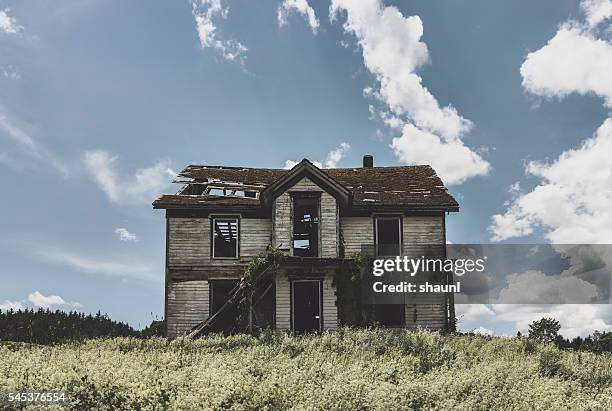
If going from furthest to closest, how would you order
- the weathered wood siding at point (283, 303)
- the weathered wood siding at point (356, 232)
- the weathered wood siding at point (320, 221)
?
the weathered wood siding at point (356, 232) < the weathered wood siding at point (320, 221) < the weathered wood siding at point (283, 303)

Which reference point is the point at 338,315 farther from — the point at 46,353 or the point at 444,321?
the point at 46,353

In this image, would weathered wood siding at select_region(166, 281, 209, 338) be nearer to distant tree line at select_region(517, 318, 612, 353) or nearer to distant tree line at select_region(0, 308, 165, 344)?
distant tree line at select_region(0, 308, 165, 344)

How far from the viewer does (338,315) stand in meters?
24.5

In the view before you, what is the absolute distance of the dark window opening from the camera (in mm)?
24562

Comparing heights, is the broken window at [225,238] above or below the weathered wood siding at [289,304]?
above

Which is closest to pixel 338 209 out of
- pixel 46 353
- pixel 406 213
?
pixel 406 213

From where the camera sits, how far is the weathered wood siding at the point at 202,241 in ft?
83.7

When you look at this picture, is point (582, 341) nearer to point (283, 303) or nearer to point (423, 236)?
point (423, 236)

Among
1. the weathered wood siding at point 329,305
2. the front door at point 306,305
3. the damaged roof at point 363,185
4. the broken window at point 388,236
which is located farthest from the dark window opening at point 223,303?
the broken window at point 388,236

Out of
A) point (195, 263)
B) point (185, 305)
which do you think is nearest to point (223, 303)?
point (185, 305)

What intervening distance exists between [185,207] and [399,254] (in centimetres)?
934

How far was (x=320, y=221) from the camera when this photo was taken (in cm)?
2505

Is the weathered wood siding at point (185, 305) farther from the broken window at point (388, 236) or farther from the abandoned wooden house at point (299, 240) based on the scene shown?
the broken window at point (388, 236)

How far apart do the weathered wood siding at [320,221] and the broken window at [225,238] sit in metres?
2.20
